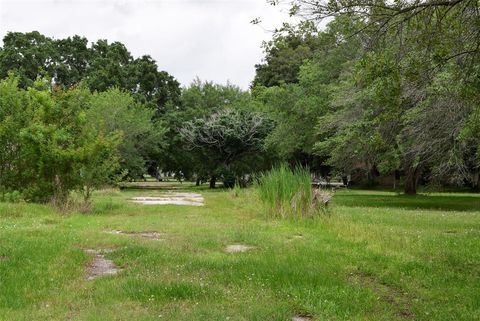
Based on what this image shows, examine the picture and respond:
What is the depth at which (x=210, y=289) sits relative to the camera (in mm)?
6199

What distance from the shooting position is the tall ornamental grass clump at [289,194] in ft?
49.5

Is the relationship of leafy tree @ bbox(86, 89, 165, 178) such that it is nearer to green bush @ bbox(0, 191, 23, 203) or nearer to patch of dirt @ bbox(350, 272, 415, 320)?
green bush @ bbox(0, 191, 23, 203)

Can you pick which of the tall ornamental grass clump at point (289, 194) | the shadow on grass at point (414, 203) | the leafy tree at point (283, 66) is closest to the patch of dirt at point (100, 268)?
the tall ornamental grass clump at point (289, 194)

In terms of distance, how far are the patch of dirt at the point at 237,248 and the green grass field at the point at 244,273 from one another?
0.71 feet

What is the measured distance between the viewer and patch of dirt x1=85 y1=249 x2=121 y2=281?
7379 millimetres

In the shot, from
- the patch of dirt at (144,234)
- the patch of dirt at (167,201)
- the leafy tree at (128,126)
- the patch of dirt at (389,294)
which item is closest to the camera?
the patch of dirt at (389,294)

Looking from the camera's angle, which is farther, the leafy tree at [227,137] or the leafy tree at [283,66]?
the leafy tree at [283,66]

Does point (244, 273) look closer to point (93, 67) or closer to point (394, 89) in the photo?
point (394, 89)

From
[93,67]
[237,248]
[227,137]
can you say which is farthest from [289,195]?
[93,67]

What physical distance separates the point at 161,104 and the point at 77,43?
1351cm

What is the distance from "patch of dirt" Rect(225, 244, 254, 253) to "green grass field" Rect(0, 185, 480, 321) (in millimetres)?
215

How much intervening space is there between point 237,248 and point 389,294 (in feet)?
A: 12.5

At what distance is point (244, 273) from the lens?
23.4ft

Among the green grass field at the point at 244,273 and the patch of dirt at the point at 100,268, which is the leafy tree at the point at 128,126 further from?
the patch of dirt at the point at 100,268
